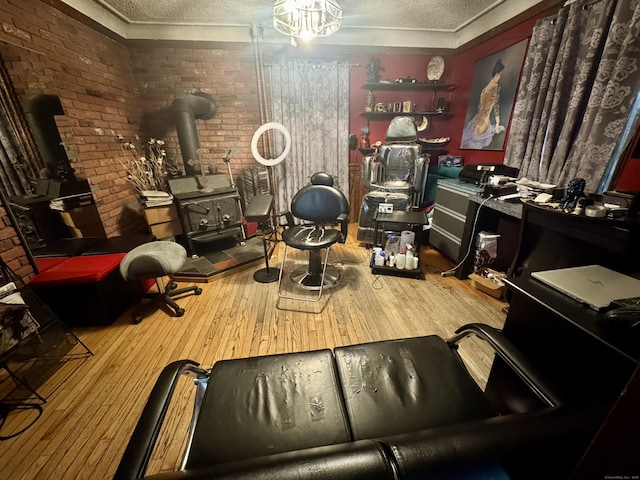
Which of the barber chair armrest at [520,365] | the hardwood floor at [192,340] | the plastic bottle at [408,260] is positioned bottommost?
the hardwood floor at [192,340]

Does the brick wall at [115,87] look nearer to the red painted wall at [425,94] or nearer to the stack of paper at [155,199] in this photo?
the stack of paper at [155,199]

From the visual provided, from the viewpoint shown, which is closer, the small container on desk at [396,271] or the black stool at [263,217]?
the black stool at [263,217]

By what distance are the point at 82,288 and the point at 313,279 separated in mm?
1851

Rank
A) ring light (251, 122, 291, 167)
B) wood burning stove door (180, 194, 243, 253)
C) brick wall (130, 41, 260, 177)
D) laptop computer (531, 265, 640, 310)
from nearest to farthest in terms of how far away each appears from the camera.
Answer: laptop computer (531, 265, 640, 310) → wood burning stove door (180, 194, 243, 253) → ring light (251, 122, 291, 167) → brick wall (130, 41, 260, 177)

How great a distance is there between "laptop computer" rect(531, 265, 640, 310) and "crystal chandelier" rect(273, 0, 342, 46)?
2.09m

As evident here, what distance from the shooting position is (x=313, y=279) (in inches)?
100

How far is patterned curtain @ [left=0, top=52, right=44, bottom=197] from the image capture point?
184 centimetres

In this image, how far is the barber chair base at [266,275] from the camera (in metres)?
2.63

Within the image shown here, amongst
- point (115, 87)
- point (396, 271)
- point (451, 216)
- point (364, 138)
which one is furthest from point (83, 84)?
point (451, 216)

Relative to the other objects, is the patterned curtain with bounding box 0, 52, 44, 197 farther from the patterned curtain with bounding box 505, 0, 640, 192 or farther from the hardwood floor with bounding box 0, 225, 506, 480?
the patterned curtain with bounding box 505, 0, 640, 192

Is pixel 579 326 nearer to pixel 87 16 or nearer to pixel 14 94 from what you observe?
pixel 14 94

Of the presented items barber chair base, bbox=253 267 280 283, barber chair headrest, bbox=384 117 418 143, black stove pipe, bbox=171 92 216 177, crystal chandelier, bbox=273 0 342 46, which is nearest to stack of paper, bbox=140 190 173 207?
black stove pipe, bbox=171 92 216 177

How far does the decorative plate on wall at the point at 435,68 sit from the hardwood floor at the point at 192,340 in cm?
290

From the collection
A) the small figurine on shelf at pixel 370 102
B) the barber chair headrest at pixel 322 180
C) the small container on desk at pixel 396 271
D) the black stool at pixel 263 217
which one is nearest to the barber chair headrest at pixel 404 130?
the small figurine on shelf at pixel 370 102
